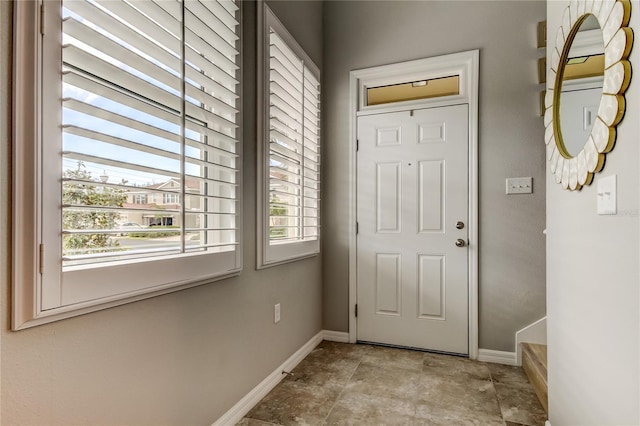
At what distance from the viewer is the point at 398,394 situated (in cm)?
204

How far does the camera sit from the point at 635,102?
965 mm

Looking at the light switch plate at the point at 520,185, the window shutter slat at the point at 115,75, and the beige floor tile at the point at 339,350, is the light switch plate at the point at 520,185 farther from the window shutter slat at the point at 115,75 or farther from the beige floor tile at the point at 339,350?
the window shutter slat at the point at 115,75

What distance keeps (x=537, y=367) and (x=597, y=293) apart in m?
1.21

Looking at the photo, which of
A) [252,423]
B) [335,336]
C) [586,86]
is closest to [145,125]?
[252,423]

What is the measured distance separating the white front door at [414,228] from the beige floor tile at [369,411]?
864 mm

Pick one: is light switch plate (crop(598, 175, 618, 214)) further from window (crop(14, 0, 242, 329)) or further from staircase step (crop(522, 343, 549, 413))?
window (crop(14, 0, 242, 329))

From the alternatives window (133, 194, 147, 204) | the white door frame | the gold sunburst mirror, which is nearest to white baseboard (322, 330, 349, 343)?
the white door frame

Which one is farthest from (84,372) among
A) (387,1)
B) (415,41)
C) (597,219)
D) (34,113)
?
(387,1)

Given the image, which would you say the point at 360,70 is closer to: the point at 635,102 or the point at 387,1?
the point at 387,1

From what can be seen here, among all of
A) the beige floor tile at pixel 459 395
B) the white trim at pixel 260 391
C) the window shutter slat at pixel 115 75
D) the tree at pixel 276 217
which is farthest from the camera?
the tree at pixel 276 217

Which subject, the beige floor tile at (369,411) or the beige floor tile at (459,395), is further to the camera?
the beige floor tile at (459,395)

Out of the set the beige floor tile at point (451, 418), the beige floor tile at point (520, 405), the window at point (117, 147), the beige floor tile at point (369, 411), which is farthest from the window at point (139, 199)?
the beige floor tile at point (520, 405)

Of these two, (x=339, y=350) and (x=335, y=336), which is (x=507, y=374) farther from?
(x=335, y=336)

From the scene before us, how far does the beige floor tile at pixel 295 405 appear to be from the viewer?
5.86ft
